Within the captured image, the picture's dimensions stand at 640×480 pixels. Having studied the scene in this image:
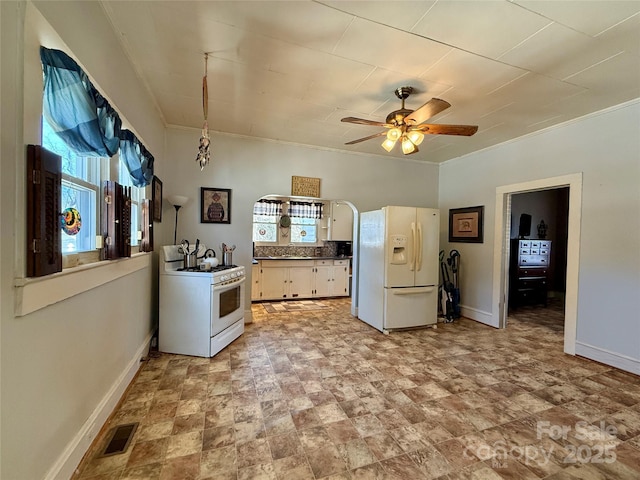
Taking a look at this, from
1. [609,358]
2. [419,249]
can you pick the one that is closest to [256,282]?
[419,249]

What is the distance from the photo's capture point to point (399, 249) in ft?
13.1

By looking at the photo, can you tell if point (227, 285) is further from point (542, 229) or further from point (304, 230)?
point (542, 229)

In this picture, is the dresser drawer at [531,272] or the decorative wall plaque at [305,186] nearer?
the decorative wall plaque at [305,186]

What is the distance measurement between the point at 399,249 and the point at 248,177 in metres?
2.44

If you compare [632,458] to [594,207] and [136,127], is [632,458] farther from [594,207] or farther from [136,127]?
[136,127]

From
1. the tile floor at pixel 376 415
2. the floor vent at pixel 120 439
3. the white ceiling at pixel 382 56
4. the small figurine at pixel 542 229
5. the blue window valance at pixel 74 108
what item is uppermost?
the white ceiling at pixel 382 56

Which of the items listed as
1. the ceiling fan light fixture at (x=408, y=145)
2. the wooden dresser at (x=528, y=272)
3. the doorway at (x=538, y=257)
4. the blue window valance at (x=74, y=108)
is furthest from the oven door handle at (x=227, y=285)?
the wooden dresser at (x=528, y=272)

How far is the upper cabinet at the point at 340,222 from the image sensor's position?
247 inches

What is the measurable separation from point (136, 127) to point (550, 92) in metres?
3.88

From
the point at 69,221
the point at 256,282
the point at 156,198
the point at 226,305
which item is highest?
the point at 156,198

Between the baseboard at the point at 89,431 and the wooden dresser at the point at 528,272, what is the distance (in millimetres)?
6138

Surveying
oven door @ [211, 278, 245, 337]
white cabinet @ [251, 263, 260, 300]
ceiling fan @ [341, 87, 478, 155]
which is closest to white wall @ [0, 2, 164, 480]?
oven door @ [211, 278, 245, 337]

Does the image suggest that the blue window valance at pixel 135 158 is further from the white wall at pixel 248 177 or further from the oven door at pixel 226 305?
the oven door at pixel 226 305
